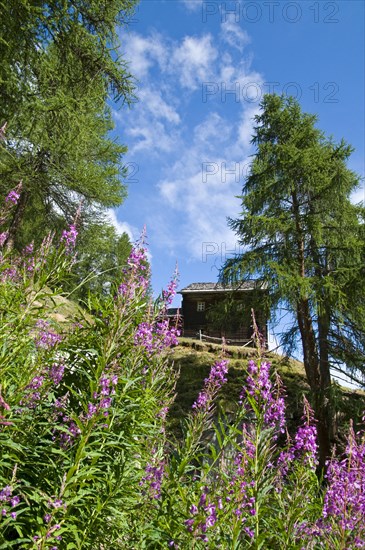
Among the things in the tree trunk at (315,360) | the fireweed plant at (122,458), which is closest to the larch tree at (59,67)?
the fireweed plant at (122,458)

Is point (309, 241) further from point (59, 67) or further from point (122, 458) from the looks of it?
point (122, 458)

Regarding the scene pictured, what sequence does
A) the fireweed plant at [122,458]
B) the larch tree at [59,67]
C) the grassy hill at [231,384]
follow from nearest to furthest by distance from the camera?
the fireweed plant at [122,458], the larch tree at [59,67], the grassy hill at [231,384]

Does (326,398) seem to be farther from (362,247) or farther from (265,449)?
(265,449)

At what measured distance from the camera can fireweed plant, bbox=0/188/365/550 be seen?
2.19 metres

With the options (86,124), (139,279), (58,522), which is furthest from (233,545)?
(86,124)

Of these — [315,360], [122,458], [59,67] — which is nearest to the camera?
[122,458]

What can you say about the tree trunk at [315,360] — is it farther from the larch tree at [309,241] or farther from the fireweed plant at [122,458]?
the fireweed plant at [122,458]

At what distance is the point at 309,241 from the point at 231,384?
23.4 ft

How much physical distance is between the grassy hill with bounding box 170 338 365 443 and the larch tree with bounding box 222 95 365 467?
32.6 inches

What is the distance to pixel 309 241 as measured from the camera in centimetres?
1360

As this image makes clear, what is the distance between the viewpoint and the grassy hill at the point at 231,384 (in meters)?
11.9

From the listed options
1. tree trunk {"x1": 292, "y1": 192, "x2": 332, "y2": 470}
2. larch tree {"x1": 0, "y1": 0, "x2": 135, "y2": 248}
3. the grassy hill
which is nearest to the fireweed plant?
larch tree {"x1": 0, "y1": 0, "x2": 135, "y2": 248}

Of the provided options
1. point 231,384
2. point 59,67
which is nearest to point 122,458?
point 59,67

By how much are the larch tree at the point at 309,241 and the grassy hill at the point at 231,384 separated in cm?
83
